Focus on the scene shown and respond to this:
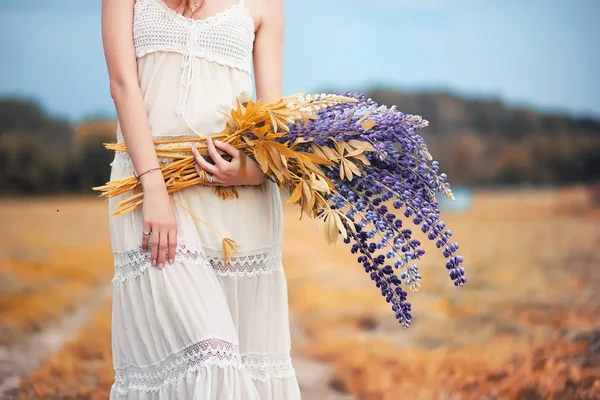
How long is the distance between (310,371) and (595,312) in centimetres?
202

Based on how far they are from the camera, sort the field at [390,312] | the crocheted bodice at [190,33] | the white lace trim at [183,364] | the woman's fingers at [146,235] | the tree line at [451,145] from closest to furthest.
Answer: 1. the white lace trim at [183,364]
2. the woman's fingers at [146,235]
3. the crocheted bodice at [190,33]
4. the field at [390,312]
5. the tree line at [451,145]

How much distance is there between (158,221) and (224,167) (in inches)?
8.2

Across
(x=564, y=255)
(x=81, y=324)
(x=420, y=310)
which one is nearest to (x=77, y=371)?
(x=81, y=324)

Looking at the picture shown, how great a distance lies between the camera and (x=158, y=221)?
2021 millimetres

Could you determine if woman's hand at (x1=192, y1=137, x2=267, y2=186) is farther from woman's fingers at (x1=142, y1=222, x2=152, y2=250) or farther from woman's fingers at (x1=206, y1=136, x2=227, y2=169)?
woman's fingers at (x1=142, y1=222, x2=152, y2=250)

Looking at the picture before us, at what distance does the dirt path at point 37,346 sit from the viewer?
4.32 metres

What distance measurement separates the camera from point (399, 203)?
2070 millimetres

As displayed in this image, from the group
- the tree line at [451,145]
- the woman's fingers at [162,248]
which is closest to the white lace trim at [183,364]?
the woman's fingers at [162,248]

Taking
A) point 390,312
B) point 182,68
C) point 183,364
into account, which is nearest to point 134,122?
point 182,68

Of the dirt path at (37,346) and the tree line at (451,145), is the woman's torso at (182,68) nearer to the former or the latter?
the dirt path at (37,346)

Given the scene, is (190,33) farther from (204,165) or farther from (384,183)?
(384,183)

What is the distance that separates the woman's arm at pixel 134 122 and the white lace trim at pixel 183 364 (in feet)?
0.74

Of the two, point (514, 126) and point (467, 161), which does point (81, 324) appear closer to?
point (467, 161)

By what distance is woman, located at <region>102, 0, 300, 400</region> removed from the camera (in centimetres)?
198
